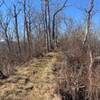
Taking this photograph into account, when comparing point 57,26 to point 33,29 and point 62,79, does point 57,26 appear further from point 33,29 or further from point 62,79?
point 62,79

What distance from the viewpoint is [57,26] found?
32.2 metres

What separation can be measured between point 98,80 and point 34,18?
73.9 feet

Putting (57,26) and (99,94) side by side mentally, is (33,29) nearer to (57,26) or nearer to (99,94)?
(57,26)

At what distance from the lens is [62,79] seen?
843 centimetres

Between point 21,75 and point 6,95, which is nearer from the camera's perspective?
point 6,95

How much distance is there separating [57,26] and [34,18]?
3.66 m

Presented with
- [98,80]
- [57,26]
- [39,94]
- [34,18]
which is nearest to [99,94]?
[98,80]

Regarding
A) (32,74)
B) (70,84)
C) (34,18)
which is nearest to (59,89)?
(70,84)

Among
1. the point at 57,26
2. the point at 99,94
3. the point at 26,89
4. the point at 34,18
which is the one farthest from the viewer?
the point at 57,26

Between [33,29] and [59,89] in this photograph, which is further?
[33,29]

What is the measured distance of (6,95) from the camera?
766cm

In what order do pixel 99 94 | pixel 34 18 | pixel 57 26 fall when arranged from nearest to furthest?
pixel 99 94
pixel 34 18
pixel 57 26

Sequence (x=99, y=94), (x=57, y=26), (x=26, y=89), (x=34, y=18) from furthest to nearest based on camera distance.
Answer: (x=57, y=26) < (x=34, y=18) < (x=26, y=89) < (x=99, y=94)

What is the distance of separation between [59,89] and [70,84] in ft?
1.38
